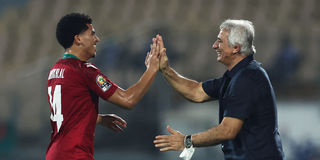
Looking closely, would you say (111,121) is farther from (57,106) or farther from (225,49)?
(225,49)

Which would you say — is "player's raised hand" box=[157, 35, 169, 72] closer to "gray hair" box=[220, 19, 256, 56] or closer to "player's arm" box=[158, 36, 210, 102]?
"player's arm" box=[158, 36, 210, 102]

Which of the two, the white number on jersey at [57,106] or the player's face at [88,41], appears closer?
the white number on jersey at [57,106]

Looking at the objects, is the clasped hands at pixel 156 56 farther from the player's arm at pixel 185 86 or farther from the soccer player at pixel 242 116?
the soccer player at pixel 242 116

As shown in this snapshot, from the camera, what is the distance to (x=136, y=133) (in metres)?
7.24

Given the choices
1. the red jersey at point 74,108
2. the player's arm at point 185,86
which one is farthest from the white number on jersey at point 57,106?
the player's arm at point 185,86

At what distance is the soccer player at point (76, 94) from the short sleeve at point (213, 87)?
79 cm

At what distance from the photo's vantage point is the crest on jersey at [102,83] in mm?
3865

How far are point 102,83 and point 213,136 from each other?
858mm

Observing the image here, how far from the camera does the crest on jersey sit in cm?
Answer: 387

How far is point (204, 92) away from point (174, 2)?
6.64m

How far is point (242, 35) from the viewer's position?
416cm

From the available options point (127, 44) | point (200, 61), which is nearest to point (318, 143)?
point (200, 61)

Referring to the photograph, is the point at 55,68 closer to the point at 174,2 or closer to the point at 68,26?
the point at 68,26

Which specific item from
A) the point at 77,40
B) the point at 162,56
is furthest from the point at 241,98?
the point at 77,40
